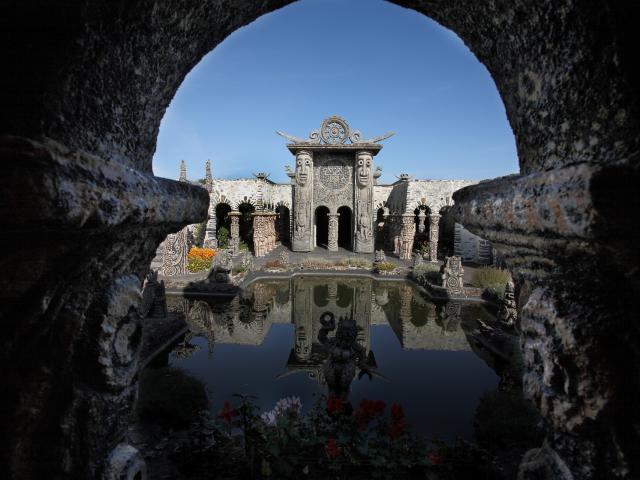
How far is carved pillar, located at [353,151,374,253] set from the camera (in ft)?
69.7

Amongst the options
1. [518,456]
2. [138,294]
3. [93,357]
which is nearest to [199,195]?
[138,294]

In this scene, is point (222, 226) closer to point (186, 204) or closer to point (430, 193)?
point (430, 193)

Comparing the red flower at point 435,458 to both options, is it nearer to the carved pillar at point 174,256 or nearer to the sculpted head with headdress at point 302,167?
the carved pillar at point 174,256

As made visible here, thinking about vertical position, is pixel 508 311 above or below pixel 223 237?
below

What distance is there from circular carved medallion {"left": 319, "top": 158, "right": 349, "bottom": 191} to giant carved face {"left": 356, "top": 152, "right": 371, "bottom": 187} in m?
1.00

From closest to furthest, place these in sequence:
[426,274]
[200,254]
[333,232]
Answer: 1. [426,274]
2. [200,254]
3. [333,232]

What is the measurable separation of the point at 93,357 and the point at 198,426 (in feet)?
9.88

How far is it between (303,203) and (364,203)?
3.74 meters

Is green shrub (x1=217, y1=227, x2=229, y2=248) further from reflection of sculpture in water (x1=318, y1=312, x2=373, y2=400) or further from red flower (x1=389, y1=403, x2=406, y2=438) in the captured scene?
red flower (x1=389, y1=403, x2=406, y2=438)

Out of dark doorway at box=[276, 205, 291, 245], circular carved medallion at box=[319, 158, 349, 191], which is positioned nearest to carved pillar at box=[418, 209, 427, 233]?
circular carved medallion at box=[319, 158, 349, 191]

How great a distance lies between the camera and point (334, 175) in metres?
22.2

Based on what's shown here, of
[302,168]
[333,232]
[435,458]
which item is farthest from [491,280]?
[302,168]

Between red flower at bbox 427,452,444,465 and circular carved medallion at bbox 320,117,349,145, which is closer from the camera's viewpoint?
red flower at bbox 427,452,444,465

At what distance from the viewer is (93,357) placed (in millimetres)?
1194
